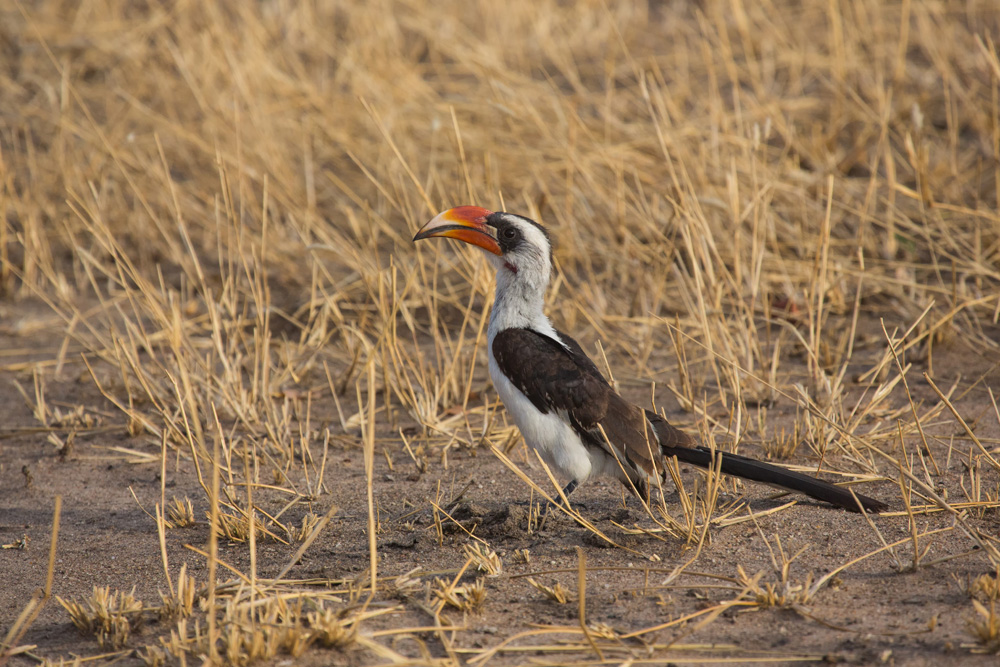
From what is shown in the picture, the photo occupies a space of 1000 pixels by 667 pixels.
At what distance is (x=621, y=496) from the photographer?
365cm

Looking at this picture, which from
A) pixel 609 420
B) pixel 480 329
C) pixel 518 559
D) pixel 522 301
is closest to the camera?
pixel 518 559

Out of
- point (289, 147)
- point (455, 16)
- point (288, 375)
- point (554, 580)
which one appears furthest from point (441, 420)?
point (455, 16)

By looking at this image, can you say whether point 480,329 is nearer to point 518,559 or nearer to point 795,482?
point 518,559

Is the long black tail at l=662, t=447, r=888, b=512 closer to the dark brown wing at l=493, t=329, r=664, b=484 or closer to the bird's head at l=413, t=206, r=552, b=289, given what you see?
the dark brown wing at l=493, t=329, r=664, b=484

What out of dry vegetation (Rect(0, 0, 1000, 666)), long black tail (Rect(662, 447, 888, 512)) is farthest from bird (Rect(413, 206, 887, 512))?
dry vegetation (Rect(0, 0, 1000, 666))

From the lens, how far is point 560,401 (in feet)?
11.0

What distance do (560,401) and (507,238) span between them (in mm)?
713

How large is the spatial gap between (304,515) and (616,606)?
1.25 metres

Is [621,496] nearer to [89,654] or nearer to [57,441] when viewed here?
[89,654]

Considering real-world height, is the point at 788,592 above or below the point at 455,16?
below

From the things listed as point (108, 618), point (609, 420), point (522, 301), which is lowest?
point (108, 618)

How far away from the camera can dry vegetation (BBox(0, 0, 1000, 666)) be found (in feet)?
9.00

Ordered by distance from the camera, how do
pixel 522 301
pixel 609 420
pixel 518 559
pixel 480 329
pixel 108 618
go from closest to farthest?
pixel 108 618 < pixel 518 559 < pixel 609 420 < pixel 522 301 < pixel 480 329

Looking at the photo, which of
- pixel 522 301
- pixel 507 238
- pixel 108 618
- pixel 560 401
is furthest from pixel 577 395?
pixel 108 618
